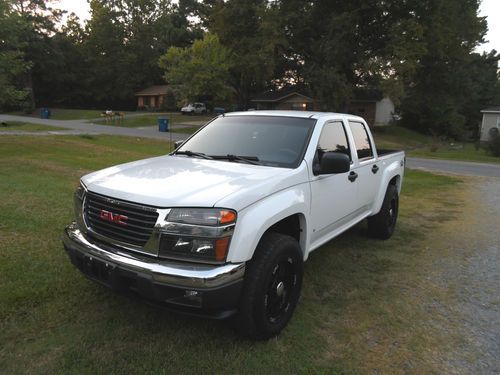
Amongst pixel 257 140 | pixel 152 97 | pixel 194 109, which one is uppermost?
pixel 152 97

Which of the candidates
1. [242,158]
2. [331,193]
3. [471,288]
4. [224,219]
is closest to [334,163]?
[331,193]

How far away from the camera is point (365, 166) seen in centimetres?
513

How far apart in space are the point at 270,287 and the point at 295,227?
0.71m

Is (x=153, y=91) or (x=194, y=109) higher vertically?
(x=153, y=91)

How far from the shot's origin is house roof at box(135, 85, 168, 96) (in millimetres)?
59631

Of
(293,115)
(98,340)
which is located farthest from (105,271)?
(293,115)

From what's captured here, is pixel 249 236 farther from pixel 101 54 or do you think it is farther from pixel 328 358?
pixel 101 54

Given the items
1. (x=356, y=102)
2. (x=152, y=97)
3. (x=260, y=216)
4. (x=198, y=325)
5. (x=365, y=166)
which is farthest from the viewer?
(x=152, y=97)

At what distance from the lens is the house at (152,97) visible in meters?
58.8

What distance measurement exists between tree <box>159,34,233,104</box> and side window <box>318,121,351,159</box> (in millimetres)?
27581

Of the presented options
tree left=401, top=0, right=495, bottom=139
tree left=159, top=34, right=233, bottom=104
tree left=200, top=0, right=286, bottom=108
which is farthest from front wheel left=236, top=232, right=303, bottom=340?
tree left=401, top=0, right=495, bottom=139

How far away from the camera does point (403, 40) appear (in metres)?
28.6

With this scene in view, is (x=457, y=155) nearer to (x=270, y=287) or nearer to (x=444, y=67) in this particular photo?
(x=444, y=67)

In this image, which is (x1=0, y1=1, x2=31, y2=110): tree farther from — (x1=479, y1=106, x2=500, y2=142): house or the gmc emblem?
(x1=479, y1=106, x2=500, y2=142): house
